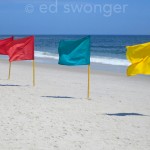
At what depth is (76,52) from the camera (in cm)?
1237

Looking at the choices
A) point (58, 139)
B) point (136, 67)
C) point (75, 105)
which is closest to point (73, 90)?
point (75, 105)

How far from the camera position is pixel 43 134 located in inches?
296

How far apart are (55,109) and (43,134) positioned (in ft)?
8.74

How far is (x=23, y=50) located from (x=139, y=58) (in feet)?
19.8

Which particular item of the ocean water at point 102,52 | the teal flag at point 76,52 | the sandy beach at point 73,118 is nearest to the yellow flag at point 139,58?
the sandy beach at point 73,118

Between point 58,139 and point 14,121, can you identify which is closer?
point 58,139

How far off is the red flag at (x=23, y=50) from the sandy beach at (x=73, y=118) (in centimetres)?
106

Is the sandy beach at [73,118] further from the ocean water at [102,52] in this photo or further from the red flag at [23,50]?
the ocean water at [102,52]

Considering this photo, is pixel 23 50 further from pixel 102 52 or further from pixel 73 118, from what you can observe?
pixel 102 52

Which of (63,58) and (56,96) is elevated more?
(63,58)

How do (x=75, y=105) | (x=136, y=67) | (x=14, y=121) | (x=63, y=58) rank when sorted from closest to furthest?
(x=14, y=121), (x=136, y=67), (x=75, y=105), (x=63, y=58)

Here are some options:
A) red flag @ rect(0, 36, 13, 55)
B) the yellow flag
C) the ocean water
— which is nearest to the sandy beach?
the yellow flag

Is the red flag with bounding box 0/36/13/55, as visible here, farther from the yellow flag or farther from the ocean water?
the ocean water

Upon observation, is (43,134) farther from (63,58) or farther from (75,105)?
(63,58)
